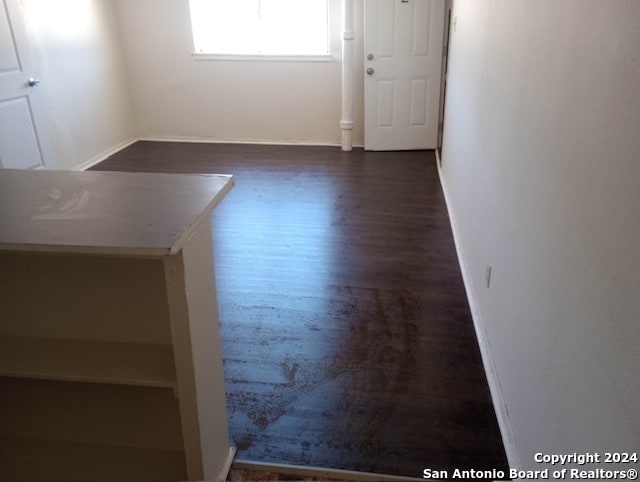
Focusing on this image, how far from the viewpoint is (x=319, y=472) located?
5.68 ft

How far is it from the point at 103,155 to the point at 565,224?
530 centimetres

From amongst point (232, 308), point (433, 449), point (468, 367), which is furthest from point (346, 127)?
point (433, 449)

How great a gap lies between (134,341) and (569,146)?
1.28 metres

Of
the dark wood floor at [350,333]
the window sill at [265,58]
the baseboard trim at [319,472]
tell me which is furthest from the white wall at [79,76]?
the baseboard trim at [319,472]

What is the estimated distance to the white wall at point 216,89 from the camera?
229 inches

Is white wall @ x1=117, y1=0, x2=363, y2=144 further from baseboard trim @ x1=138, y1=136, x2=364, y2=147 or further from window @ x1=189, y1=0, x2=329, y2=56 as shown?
window @ x1=189, y1=0, x2=329, y2=56

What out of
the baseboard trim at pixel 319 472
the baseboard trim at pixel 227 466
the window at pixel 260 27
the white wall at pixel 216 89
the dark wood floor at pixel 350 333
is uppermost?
the window at pixel 260 27

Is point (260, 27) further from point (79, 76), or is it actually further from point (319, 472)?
point (319, 472)

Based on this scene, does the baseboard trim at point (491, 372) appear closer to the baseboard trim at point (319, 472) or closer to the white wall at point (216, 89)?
the baseboard trim at point (319, 472)

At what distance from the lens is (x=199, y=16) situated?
586 cm

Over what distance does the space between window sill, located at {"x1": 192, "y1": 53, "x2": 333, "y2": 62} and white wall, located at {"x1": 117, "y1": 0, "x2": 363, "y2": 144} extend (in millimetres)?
43

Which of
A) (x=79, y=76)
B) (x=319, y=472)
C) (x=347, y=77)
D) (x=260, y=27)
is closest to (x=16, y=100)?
(x=79, y=76)

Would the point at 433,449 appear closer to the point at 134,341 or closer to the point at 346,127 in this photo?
the point at 134,341

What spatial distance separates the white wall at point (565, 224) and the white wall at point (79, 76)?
386 centimetres
